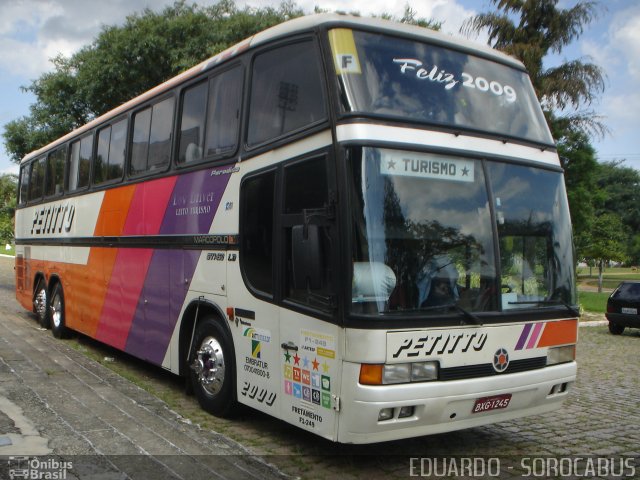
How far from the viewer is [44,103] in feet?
74.0

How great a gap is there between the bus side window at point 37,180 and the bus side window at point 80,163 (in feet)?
6.99

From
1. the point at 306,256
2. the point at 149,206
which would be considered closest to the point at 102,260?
the point at 149,206

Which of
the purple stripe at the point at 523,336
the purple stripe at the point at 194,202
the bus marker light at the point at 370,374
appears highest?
the purple stripe at the point at 194,202

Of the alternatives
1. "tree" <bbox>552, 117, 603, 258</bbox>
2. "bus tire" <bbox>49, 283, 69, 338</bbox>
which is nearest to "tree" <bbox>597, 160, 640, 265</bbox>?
"tree" <bbox>552, 117, 603, 258</bbox>

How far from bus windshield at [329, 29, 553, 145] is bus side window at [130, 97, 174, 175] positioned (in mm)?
3433

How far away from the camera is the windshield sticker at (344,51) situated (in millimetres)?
5301

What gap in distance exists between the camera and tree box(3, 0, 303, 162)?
2036 cm

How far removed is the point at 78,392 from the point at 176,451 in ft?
8.62

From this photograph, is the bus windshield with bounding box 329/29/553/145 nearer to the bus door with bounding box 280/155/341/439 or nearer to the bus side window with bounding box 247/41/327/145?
the bus side window with bounding box 247/41/327/145

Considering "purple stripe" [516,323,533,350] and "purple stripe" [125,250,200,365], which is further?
"purple stripe" [125,250,200,365]

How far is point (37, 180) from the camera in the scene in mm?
14070

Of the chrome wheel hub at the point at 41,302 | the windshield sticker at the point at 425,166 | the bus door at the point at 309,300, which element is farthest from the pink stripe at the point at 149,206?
the chrome wheel hub at the point at 41,302

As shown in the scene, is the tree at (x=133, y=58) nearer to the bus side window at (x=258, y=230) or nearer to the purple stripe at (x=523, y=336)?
the bus side window at (x=258, y=230)

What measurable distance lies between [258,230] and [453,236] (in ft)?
6.07
